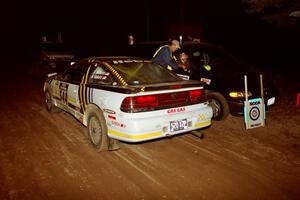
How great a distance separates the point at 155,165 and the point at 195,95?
1.37m

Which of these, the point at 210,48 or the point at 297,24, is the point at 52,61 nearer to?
the point at 210,48

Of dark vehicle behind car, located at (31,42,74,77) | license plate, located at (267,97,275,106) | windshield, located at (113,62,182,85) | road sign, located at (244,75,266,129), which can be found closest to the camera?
windshield, located at (113,62,182,85)

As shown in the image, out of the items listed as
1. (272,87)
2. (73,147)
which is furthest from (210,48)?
(73,147)

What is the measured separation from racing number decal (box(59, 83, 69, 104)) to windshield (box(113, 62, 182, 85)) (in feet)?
5.24

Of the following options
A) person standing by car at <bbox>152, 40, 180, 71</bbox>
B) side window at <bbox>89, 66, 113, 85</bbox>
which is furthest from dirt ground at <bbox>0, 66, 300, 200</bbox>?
person standing by car at <bbox>152, 40, 180, 71</bbox>

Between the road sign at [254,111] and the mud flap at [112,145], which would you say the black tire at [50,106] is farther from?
the road sign at [254,111]

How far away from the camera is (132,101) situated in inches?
175

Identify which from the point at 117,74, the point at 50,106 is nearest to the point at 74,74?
the point at 117,74

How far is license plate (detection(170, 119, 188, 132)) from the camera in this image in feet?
15.6

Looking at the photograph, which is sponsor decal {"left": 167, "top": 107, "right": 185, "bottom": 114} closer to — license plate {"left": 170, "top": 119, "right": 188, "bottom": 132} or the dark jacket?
license plate {"left": 170, "top": 119, "right": 188, "bottom": 132}

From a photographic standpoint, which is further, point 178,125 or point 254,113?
point 254,113

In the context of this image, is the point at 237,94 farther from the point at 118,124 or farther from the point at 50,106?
the point at 50,106

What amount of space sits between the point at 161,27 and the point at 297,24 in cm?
1886

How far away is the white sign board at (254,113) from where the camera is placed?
6.14 meters
